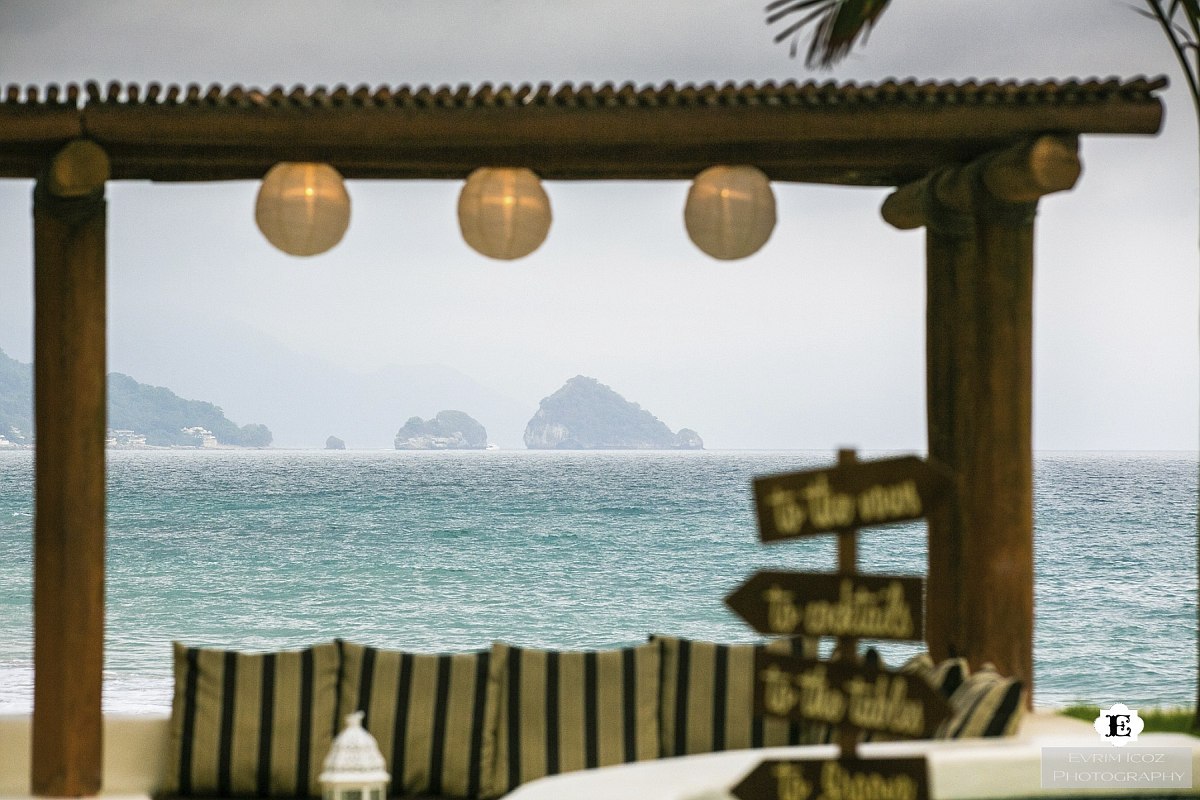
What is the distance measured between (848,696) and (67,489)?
7.96ft

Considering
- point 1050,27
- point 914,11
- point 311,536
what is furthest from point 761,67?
point 311,536

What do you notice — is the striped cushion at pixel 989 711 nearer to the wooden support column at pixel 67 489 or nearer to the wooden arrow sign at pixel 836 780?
the wooden arrow sign at pixel 836 780

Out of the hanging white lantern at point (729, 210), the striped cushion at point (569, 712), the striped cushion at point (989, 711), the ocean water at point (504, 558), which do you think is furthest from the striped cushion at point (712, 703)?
the ocean water at point (504, 558)

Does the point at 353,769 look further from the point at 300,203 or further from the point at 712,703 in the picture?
the point at 300,203

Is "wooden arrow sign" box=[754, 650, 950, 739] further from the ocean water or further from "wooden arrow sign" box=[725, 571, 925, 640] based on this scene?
the ocean water

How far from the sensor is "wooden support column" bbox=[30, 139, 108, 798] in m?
3.84

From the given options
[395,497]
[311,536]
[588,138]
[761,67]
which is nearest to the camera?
[588,138]

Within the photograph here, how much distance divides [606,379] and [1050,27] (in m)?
16.2

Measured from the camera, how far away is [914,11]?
2395 centimetres

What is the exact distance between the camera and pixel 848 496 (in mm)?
2277

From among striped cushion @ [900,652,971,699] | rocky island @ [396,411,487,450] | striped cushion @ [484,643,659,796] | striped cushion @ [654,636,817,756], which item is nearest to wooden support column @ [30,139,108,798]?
striped cushion @ [484,643,659,796]

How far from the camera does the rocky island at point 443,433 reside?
37.3 metres

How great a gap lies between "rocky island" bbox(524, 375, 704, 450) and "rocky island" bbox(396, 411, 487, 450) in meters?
1.41

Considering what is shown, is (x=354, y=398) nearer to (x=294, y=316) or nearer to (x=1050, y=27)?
(x=294, y=316)
